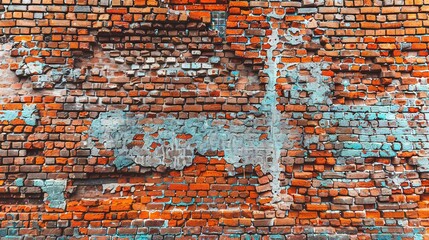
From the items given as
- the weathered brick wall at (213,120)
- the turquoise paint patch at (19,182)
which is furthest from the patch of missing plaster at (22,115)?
the turquoise paint patch at (19,182)

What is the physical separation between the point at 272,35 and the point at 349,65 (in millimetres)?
806

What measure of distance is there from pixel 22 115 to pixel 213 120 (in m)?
1.79

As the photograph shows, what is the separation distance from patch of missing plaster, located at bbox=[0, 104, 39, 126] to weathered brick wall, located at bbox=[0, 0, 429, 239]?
0.04 ft

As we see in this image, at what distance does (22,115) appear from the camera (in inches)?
114

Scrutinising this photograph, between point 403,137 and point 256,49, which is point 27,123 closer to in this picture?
point 256,49

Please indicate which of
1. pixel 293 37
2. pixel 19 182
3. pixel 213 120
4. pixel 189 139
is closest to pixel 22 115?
pixel 19 182

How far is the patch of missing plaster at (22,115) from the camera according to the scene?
9.44 feet

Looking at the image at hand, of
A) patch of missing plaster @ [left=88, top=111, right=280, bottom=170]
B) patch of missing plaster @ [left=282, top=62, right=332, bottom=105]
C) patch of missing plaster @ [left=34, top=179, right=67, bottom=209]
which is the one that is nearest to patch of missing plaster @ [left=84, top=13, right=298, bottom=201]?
patch of missing plaster @ [left=88, top=111, right=280, bottom=170]

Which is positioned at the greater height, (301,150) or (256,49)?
(256,49)

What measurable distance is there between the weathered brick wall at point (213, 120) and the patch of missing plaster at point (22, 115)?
13 mm

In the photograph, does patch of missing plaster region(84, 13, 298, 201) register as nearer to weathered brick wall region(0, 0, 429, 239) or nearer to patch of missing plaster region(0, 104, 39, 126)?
weathered brick wall region(0, 0, 429, 239)

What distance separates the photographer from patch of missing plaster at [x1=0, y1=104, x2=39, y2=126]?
2.88 metres

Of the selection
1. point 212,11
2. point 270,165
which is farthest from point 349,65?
point 212,11

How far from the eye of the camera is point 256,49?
3008 millimetres
